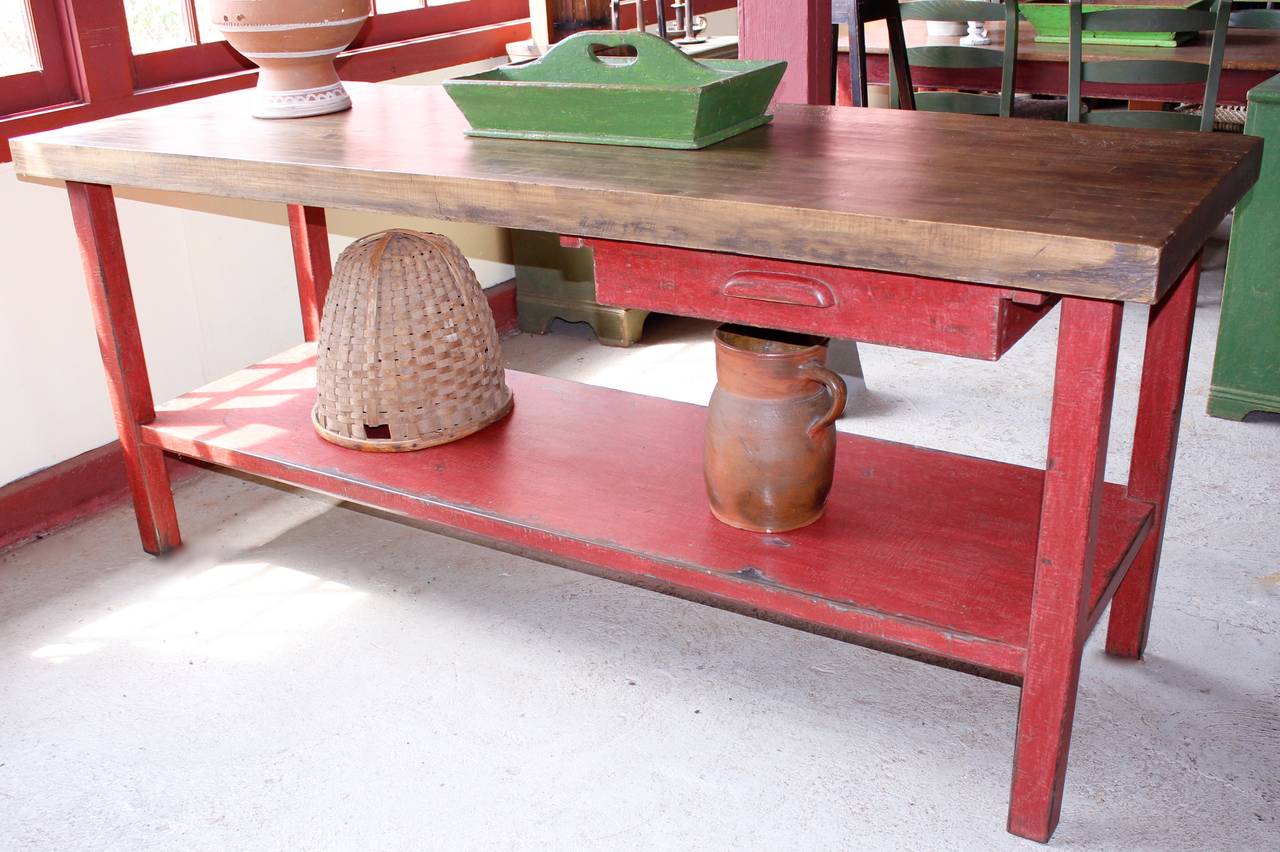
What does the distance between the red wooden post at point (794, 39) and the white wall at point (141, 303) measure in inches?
40.8

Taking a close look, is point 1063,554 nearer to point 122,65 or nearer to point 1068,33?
point 122,65

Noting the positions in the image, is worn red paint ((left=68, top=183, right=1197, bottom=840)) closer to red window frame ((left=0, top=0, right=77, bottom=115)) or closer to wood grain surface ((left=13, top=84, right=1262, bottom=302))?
wood grain surface ((left=13, top=84, right=1262, bottom=302))

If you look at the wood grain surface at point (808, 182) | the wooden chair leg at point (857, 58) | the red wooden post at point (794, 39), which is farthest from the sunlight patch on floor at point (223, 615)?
the wooden chair leg at point (857, 58)

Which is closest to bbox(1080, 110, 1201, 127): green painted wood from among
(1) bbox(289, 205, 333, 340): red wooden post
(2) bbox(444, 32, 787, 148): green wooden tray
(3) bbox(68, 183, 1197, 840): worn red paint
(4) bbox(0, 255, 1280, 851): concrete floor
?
(4) bbox(0, 255, 1280, 851): concrete floor

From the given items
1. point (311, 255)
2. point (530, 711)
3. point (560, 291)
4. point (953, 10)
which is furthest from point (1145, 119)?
point (530, 711)

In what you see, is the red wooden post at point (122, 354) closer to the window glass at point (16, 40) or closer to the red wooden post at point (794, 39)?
the window glass at point (16, 40)

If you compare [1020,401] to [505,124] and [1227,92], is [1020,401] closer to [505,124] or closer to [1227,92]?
[1227,92]

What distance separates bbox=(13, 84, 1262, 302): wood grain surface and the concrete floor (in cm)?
83

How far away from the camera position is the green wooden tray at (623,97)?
179 cm

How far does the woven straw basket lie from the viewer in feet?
7.41

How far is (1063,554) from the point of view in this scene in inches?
59.7

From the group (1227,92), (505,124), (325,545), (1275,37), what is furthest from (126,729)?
(1275,37)

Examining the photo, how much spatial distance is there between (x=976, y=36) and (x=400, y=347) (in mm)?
2840

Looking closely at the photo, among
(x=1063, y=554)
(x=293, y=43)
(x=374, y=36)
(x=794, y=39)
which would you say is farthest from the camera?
(x=374, y=36)
